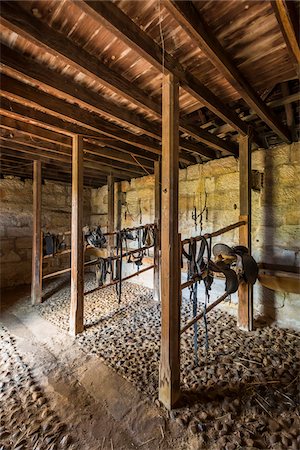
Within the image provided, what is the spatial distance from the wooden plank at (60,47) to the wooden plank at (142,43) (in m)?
0.34

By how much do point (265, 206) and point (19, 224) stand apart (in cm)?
480

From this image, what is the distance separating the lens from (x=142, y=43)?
1.28 meters

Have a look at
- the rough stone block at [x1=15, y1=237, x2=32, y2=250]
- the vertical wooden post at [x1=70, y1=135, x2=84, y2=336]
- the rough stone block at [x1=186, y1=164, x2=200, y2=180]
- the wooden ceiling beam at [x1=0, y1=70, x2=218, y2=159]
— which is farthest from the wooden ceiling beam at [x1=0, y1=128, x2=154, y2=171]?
the rough stone block at [x1=15, y1=237, x2=32, y2=250]

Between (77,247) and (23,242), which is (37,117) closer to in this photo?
(77,247)

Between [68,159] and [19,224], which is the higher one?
[68,159]

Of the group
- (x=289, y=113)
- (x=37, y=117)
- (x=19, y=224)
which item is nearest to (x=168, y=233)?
(x=37, y=117)

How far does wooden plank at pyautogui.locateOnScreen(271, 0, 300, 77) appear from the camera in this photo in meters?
1.10

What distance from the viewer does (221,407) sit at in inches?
56.7

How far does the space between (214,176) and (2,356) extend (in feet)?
12.0

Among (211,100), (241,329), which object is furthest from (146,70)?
(241,329)

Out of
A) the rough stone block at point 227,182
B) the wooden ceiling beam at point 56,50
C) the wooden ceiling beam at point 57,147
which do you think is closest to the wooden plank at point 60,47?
the wooden ceiling beam at point 56,50

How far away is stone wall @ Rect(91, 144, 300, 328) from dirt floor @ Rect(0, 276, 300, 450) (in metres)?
0.43

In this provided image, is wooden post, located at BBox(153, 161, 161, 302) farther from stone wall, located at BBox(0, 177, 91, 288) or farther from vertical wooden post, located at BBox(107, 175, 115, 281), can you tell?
stone wall, located at BBox(0, 177, 91, 288)

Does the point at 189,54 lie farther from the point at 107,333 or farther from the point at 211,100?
the point at 107,333
